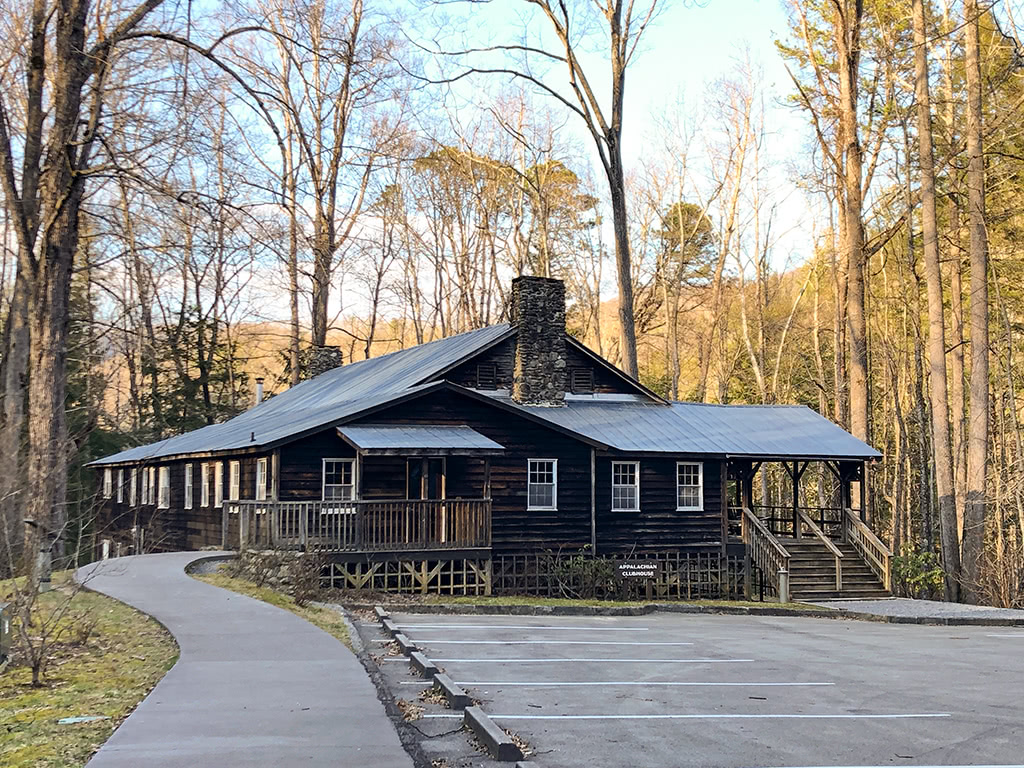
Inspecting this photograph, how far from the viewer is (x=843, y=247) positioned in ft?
135

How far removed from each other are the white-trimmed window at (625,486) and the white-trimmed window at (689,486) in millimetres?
1176

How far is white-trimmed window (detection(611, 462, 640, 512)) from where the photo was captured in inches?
1096

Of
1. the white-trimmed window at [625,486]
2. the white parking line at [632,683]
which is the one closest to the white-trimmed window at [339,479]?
the white-trimmed window at [625,486]

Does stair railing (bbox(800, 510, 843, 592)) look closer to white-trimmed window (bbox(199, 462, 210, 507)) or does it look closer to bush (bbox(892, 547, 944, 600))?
bush (bbox(892, 547, 944, 600))

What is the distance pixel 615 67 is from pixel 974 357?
15.1 meters

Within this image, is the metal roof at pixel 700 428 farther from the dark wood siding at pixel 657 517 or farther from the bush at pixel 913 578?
the bush at pixel 913 578

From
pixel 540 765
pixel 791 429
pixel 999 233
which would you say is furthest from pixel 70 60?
pixel 999 233

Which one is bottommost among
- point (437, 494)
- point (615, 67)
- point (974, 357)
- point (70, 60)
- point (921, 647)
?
point (921, 647)

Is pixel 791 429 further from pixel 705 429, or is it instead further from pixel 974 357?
pixel 974 357

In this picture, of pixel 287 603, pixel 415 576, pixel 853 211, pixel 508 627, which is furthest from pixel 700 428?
pixel 287 603

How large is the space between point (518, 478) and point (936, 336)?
1186cm

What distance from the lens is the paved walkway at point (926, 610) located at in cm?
2264

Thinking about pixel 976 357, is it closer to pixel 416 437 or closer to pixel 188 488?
pixel 416 437

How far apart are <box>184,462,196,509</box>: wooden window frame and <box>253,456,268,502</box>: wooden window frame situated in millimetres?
6025
